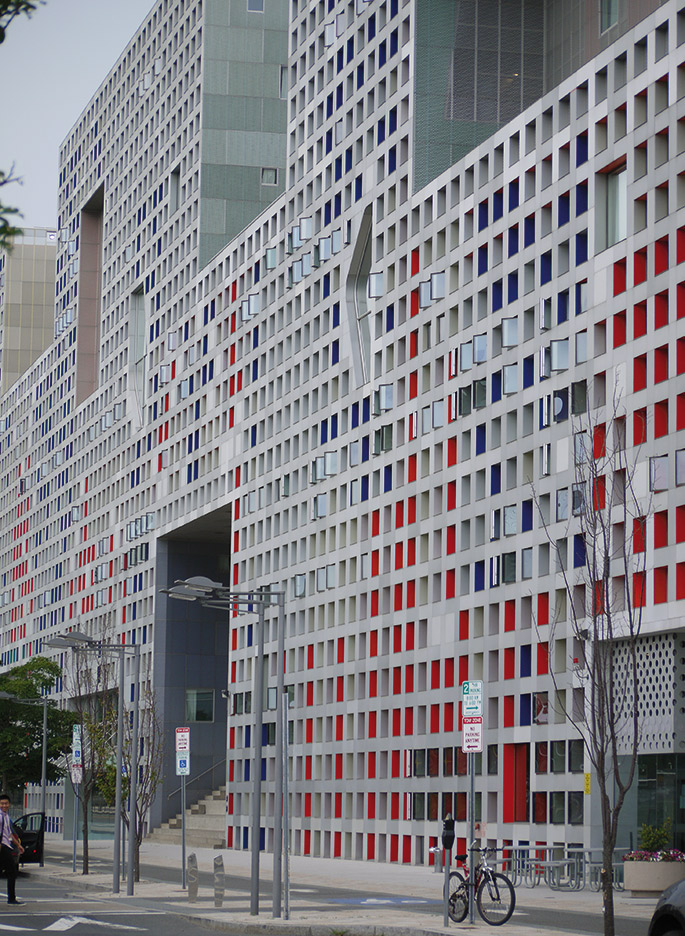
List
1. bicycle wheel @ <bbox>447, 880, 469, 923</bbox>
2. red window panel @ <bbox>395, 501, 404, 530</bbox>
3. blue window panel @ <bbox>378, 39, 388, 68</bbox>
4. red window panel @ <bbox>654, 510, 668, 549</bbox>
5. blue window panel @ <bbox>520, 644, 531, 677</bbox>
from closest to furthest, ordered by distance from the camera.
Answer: bicycle wheel @ <bbox>447, 880, 469, 923</bbox>, red window panel @ <bbox>654, 510, 668, 549</bbox>, blue window panel @ <bbox>520, 644, 531, 677</bbox>, red window panel @ <bbox>395, 501, 404, 530</bbox>, blue window panel @ <bbox>378, 39, 388, 68</bbox>

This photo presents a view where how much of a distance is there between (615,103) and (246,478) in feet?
110

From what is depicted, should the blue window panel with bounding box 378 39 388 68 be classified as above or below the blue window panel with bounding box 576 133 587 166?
above

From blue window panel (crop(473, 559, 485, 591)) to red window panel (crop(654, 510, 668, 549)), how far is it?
35.8 feet

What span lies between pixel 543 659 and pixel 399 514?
1213 cm

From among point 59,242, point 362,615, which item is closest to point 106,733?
point 362,615

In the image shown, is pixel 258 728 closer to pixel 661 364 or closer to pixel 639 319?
pixel 661 364

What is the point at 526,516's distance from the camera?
4712 centimetres

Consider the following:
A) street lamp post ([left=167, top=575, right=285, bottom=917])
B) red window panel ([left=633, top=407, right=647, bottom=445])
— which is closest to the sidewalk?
street lamp post ([left=167, top=575, right=285, bottom=917])

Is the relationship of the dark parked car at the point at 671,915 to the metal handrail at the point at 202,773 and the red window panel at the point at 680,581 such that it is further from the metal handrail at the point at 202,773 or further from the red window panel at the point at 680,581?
the metal handrail at the point at 202,773

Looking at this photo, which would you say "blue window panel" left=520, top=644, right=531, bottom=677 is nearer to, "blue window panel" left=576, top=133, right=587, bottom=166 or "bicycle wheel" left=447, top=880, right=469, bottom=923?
"blue window panel" left=576, top=133, right=587, bottom=166

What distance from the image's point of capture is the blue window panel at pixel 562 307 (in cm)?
4572

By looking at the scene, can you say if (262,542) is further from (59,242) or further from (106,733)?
(59,242)

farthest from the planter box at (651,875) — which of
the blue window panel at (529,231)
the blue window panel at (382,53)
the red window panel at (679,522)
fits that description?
the blue window panel at (382,53)

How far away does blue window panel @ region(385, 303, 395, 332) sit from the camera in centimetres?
5797
